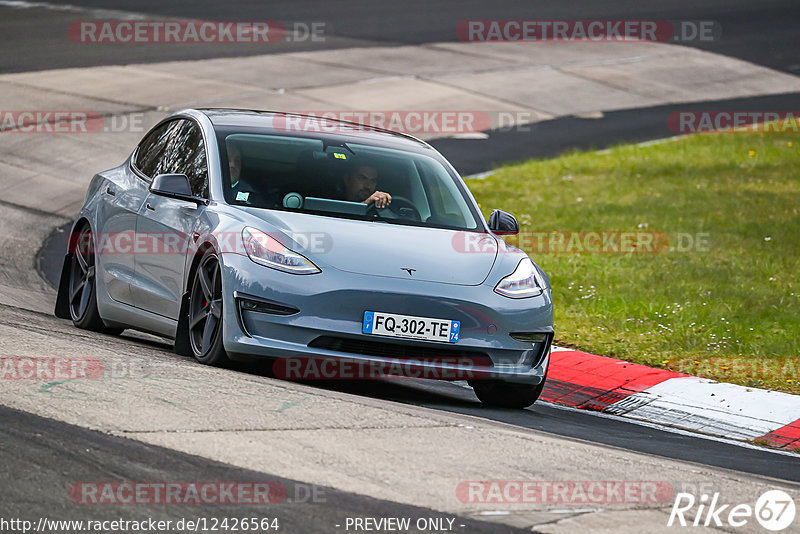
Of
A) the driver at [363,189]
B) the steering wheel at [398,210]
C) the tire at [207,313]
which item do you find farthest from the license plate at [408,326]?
the driver at [363,189]

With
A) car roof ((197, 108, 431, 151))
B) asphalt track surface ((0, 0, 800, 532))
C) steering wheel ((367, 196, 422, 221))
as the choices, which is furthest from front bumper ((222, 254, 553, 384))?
car roof ((197, 108, 431, 151))

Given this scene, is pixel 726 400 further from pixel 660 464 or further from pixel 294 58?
pixel 294 58

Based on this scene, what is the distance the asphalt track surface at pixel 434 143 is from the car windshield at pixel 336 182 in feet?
3.66

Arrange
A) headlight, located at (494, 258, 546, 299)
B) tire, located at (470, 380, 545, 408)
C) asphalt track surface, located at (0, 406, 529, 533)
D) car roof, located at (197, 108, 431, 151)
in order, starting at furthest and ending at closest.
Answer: car roof, located at (197, 108, 431, 151), tire, located at (470, 380, 545, 408), headlight, located at (494, 258, 546, 299), asphalt track surface, located at (0, 406, 529, 533)

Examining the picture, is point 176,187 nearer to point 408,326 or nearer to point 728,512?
point 408,326

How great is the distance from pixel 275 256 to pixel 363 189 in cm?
122

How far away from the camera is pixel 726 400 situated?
8953 mm

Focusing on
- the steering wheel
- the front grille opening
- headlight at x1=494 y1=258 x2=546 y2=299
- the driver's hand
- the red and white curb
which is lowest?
the red and white curb

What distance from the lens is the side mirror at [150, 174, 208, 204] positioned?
27.0 ft

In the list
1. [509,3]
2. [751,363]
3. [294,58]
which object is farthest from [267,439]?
[509,3]

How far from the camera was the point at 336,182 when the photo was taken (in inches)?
335

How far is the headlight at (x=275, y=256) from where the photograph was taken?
7449mm

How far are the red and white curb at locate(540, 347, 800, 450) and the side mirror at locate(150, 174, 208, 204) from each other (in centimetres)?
280

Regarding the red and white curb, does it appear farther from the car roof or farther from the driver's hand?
the car roof
